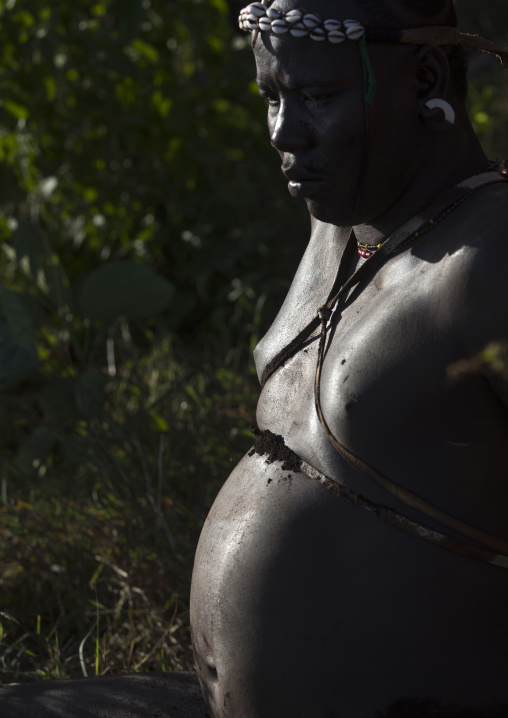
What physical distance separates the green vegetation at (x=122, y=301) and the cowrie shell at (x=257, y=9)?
1.31 metres

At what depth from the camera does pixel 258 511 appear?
4.71ft

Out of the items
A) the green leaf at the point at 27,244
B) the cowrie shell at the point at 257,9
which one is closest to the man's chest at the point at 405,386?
the cowrie shell at the point at 257,9

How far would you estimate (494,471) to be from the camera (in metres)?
1.29

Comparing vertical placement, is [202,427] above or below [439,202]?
below

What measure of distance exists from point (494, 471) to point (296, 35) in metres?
0.67

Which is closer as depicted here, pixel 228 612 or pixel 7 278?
pixel 228 612

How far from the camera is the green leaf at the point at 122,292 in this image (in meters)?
3.26

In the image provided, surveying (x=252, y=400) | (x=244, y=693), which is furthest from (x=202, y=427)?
(x=244, y=693)

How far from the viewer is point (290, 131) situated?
1.39 metres

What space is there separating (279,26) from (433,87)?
0.79 feet

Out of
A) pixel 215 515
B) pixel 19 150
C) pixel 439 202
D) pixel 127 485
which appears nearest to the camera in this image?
pixel 439 202

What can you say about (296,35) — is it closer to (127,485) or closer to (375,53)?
(375,53)

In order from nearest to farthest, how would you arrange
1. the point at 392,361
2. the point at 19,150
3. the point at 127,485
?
the point at 392,361 → the point at 127,485 → the point at 19,150

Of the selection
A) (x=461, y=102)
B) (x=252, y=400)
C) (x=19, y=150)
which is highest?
(x=461, y=102)
